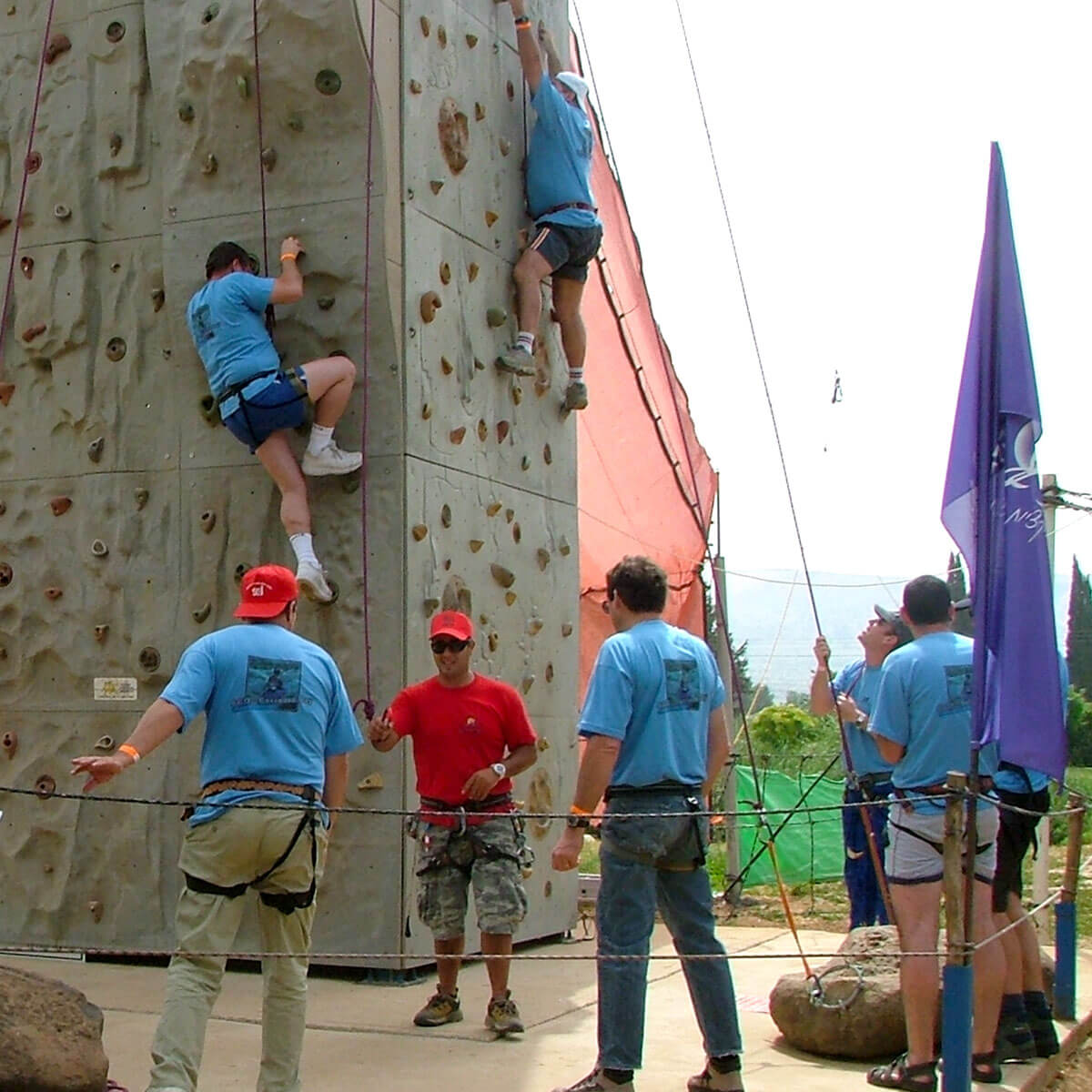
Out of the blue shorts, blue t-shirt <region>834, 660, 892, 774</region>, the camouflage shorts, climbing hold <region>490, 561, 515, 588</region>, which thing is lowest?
the camouflage shorts

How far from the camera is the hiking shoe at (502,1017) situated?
5.80 metres

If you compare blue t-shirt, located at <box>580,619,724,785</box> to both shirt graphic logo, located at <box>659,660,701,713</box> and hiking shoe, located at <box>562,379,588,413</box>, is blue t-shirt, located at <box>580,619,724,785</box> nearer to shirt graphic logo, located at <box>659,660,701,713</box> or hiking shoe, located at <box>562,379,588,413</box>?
shirt graphic logo, located at <box>659,660,701,713</box>

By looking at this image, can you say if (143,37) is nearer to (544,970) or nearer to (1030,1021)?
(544,970)

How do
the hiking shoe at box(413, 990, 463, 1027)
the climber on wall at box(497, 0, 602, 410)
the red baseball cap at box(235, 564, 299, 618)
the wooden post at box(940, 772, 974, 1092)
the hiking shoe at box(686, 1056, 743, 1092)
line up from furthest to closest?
the climber on wall at box(497, 0, 602, 410)
the hiking shoe at box(413, 990, 463, 1027)
the hiking shoe at box(686, 1056, 743, 1092)
the red baseball cap at box(235, 564, 299, 618)
the wooden post at box(940, 772, 974, 1092)

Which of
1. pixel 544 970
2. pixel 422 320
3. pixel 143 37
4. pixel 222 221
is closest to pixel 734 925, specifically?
pixel 544 970

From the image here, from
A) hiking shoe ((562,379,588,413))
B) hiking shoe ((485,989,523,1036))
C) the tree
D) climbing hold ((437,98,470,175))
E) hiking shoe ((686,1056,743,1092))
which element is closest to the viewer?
hiking shoe ((686,1056,743,1092))

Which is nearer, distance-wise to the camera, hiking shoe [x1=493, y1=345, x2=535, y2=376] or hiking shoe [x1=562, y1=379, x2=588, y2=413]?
hiking shoe [x1=493, y1=345, x2=535, y2=376]

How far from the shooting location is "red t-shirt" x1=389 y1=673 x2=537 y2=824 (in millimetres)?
5996

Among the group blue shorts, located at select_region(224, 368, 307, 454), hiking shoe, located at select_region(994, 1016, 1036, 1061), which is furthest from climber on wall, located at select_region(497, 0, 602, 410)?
hiking shoe, located at select_region(994, 1016, 1036, 1061)

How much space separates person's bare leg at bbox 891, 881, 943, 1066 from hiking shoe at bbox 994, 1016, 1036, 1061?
355 millimetres

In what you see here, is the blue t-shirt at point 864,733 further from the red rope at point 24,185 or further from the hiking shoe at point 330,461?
the red rope at point 24,185

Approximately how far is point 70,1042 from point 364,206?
3.91 m

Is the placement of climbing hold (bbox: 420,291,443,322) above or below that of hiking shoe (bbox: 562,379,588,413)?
above

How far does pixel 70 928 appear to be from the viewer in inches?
291
